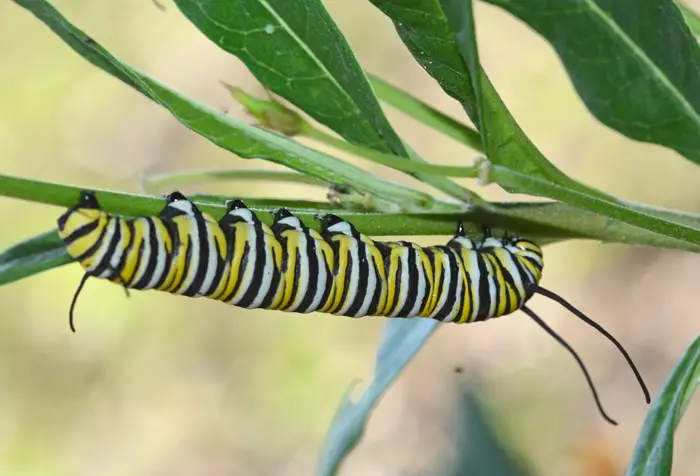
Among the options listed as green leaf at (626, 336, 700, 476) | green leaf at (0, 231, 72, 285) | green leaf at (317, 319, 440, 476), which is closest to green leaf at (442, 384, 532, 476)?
green leaf at (317, 319, 440, 476)

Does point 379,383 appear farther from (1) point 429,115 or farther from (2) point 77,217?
(2) point 77,217

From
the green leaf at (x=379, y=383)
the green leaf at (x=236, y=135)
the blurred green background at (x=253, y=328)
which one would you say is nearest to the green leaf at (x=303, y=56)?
the green leaf at (x=236, y=135)

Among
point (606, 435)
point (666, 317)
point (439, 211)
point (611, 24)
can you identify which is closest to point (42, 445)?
point (606, 435)

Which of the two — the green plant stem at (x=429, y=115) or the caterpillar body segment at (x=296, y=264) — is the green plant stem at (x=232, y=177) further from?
the green plant stem at (x=429, y=115)

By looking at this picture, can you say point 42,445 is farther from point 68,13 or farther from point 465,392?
point 465,392

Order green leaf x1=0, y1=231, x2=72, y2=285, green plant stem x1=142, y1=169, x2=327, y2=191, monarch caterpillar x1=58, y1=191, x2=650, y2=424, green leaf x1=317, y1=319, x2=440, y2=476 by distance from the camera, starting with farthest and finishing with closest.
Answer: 1. green leaf x1=317, y1=319, x2=440, y2=476
2. green plant stem x1=142, y1=169, x2=327, y2=191
3. monarch caterpillar x1=58, y1=191, x2=650, y2=424
4. green leaf x1=0, y1=231, x2=72, y2=285

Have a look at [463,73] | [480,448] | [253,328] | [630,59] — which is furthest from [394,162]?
[253,328]

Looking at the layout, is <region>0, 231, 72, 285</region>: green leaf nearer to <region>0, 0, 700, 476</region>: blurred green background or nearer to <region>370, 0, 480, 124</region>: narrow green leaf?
<region>370, 0, 480, 124</region>: narrow green leaf
